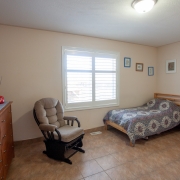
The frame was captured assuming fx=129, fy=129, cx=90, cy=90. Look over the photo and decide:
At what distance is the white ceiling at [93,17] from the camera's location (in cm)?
186

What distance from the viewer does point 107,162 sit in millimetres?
2158

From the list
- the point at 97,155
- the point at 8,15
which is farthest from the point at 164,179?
the point at 8,15

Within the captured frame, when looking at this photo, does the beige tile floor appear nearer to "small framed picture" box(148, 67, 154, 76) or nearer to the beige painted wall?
the beige painted wall

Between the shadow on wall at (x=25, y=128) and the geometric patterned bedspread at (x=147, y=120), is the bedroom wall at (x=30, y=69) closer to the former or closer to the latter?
the shadow on wall at (x=25, y=128)

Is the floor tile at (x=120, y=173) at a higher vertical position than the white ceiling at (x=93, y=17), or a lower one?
lower

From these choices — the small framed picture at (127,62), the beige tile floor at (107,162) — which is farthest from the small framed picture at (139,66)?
the beige tile floor at (107,162)

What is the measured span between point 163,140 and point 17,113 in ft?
10.8

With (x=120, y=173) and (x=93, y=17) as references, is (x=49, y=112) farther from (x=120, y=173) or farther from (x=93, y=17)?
(x=93, y=17)

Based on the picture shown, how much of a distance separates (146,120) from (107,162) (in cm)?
131

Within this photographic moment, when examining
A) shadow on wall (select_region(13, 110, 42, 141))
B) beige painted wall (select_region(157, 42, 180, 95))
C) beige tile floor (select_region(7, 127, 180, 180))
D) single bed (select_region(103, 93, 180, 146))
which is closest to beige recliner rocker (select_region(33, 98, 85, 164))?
beige tile floor (select_region(7, 127, 180, 180))

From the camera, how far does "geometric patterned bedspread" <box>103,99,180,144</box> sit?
8.87 ft

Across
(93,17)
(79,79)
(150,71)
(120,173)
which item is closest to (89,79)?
(79,79)

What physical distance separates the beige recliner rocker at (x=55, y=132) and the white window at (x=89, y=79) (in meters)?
0.48

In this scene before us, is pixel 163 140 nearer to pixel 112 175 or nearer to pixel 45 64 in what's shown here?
pixel 112 175
